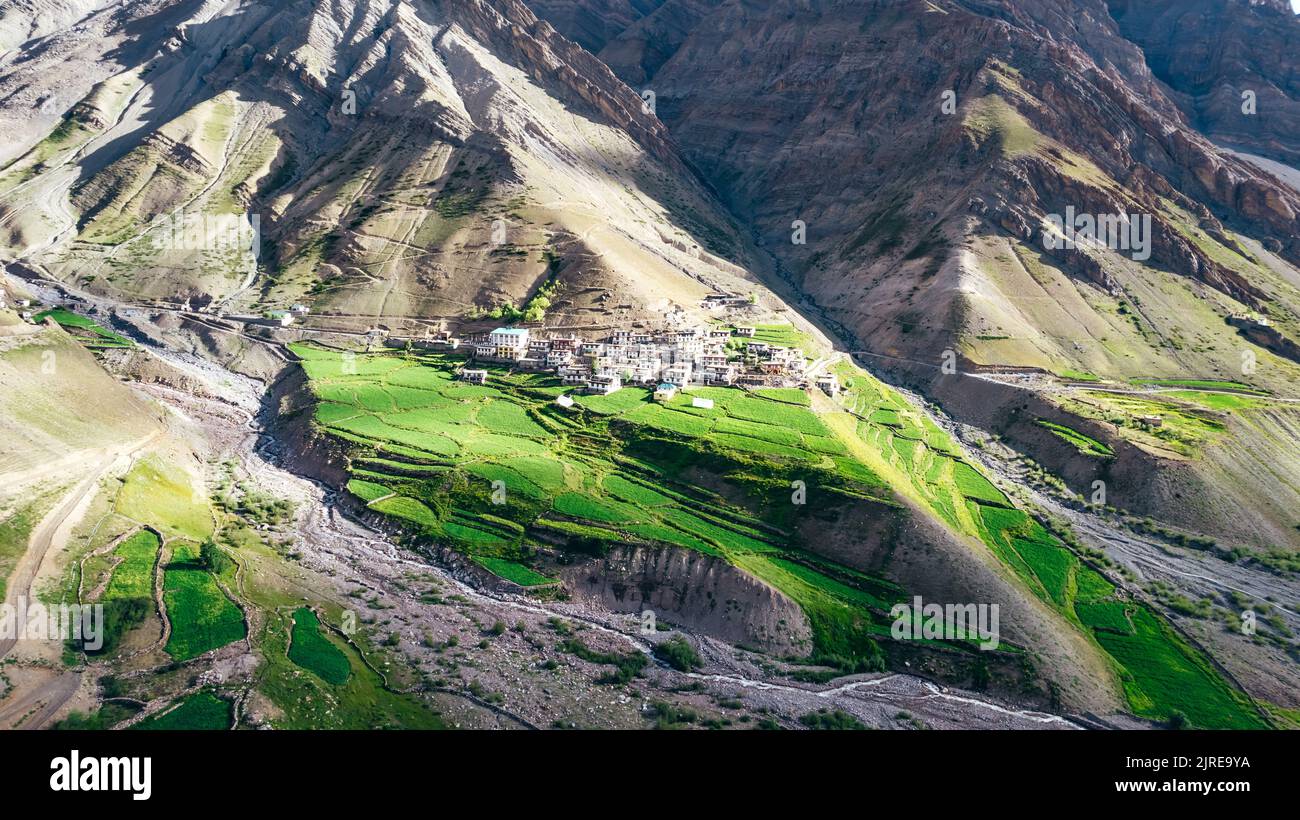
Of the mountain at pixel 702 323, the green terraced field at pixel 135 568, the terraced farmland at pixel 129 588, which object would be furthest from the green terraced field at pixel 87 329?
the terraced farmland at pixel 129 588

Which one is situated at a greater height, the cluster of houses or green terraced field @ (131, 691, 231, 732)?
the cluster of houses

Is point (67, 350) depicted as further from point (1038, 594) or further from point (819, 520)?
point (1038, 594)

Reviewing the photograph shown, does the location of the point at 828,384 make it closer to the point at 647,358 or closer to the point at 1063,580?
the point at 647,358

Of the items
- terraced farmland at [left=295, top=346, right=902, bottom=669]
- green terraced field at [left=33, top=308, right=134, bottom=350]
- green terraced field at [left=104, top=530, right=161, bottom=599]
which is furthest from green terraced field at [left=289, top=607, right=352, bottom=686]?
green terraced field at [left=33, top=308, right=134, bottom=350]

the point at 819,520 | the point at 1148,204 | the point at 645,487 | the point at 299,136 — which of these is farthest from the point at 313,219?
the point at 1148,204

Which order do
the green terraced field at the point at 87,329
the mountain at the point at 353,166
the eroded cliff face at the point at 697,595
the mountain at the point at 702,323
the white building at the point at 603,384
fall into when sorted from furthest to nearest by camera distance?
the mountain at the point at 353,166 → the green terraced field at the point at 87,329 → the white building at the point at 603,384 → the mountain at the point at 702,323 → the eroded cliff face at the point at 697,595

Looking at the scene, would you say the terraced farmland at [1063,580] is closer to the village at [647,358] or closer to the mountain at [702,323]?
the mountain at [702,323]

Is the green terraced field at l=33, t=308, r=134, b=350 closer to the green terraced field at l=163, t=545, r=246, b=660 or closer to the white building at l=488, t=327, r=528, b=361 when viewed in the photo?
the white building at l=488, t=327, r=528, b=361

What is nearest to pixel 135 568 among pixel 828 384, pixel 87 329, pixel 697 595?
pixel 697 595
